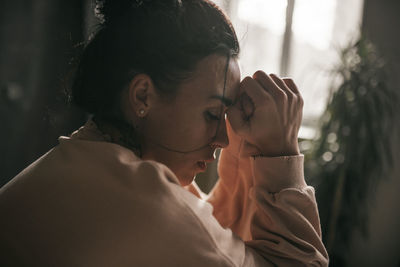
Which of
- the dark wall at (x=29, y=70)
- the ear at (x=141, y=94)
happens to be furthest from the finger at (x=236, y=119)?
the dark wall at (x=29, y=70)

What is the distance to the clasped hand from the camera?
80 cm

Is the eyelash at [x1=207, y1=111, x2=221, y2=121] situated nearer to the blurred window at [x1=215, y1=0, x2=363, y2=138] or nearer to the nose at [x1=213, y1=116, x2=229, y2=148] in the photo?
the nose at [x1=213, y1=116, x2=229, y2=148]

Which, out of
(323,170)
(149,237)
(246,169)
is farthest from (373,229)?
(149,237)

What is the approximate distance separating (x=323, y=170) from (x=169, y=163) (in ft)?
6.81

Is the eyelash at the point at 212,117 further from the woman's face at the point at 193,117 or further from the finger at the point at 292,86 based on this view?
the finger at the point at 292,86

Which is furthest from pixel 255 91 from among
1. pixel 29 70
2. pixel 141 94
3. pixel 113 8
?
pixel 29 70

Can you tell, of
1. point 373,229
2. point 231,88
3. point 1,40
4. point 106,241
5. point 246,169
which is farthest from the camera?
point 373,229

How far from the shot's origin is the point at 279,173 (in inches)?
30.0

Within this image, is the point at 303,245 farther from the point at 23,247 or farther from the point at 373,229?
the point at 373,229

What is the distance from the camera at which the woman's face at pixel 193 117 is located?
2.40 ft

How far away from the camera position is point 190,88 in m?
0.73

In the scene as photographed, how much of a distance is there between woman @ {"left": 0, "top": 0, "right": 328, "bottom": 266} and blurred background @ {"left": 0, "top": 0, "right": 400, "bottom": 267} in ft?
5.20

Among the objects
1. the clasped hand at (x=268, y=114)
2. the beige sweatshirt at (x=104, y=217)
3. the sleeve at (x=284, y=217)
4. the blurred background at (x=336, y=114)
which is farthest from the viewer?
the blurred background at (x=336, y=114)

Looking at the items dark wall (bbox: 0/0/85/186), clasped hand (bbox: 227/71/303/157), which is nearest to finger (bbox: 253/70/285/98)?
clasped hand (bbox: 227/71/303/157)
